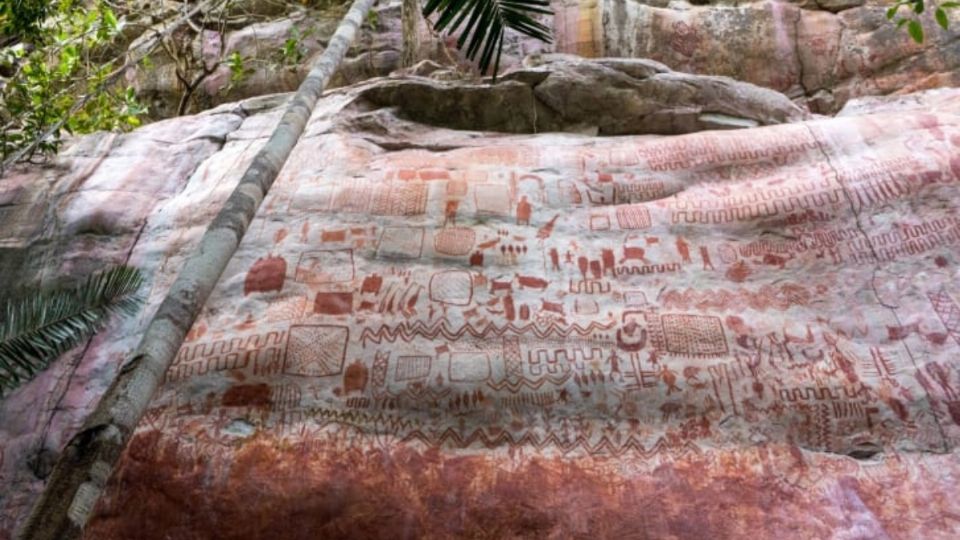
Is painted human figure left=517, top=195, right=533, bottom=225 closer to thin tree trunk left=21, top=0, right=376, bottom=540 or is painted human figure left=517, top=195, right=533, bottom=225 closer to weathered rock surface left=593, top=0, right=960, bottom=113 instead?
thin tree trunk left=21, top=0, right=376, bottom=540

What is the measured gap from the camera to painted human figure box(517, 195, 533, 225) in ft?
18.0

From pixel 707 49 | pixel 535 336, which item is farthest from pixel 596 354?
pixel 707 49

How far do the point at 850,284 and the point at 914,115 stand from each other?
1691mm

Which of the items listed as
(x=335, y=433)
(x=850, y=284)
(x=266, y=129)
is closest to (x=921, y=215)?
(x=850, y=284)

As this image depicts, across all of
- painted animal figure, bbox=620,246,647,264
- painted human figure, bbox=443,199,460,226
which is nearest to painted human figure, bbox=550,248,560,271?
painted animal figure, bbox=620,246,647,264

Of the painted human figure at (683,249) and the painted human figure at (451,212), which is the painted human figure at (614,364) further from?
the painted human figure at (451,212)

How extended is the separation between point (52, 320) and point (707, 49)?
690cm

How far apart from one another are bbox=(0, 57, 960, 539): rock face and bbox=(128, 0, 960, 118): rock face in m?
2.07

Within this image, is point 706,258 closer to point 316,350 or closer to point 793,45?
point 316,350

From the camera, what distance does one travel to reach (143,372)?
113 inches

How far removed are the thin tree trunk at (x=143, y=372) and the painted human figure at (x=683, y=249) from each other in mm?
2422

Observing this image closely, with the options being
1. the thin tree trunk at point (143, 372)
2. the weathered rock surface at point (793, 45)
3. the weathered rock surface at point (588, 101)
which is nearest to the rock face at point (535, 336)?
the weathered rock surface at point (588, 101)

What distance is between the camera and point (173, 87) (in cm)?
941

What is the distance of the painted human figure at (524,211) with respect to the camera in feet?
18.0
